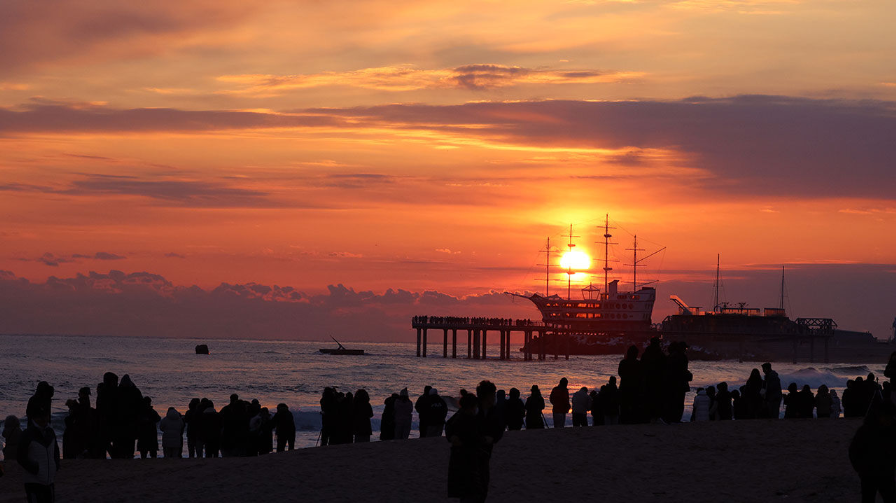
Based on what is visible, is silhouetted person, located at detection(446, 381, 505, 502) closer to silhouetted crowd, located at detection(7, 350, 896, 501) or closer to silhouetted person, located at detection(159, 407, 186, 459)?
silhouetted crowd, located at detection(7, 350, 896, 501)

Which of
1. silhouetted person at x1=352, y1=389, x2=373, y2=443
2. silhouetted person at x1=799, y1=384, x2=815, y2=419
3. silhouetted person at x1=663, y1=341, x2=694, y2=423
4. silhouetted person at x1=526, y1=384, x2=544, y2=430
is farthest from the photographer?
silhouetted person at x1=799, y1=384, x2=815, y2=419

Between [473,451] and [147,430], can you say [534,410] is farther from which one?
[473,451]

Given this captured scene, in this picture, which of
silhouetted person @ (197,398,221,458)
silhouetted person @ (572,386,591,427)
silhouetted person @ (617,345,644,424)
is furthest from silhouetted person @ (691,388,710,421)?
silhouetted person @ (197,398,221,458)

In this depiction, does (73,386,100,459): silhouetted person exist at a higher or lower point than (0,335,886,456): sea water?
higher

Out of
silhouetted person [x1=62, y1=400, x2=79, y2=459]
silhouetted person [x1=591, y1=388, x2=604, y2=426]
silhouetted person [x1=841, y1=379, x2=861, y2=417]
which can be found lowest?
silhouetted person [x1=62, y1=400, x2=79, y2=459]

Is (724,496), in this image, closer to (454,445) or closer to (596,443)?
(596,443)

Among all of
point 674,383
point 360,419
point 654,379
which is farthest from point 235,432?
point 674,383

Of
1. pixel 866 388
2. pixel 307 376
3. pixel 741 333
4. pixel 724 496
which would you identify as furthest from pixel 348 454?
pixel 741 333

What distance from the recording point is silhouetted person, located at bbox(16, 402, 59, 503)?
941cm

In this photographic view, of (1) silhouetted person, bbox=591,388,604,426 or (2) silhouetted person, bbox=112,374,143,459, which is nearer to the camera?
(2) silhouetted person, bbox=112,374,143,459

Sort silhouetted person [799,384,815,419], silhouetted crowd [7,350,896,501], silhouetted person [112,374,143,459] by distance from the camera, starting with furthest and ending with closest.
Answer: silhouetted person [799,384,815,419] < silhouetted crowd [7,350,896,501] < silhouetted person [112,374,143,459]

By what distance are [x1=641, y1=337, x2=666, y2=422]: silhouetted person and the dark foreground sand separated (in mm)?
695

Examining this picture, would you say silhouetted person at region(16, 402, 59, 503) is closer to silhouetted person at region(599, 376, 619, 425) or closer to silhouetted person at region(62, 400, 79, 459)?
silhouetted person at region(62, 400, 79, 459)

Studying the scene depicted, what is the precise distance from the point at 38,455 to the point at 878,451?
323 inches
